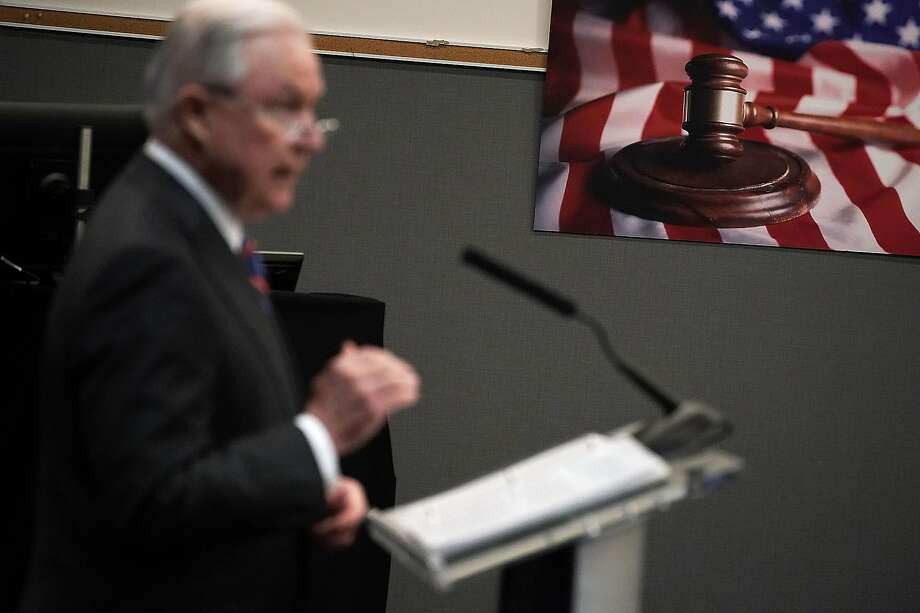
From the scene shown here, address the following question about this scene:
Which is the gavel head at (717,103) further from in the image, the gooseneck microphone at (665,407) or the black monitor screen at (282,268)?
the gooseneck microphone at (665,407)

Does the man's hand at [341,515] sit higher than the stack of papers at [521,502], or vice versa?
the stack of papers at [521,502]

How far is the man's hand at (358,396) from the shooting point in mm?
1011

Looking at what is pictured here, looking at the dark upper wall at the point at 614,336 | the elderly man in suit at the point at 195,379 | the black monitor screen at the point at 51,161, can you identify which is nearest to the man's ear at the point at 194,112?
the elderly man in suit at the point at 195,379

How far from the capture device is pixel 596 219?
300 cm

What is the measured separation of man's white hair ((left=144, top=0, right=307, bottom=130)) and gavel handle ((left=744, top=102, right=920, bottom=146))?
218 centimetres

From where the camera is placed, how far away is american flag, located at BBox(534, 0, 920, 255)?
2.98m

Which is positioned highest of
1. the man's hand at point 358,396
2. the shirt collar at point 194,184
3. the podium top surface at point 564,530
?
the shirt collar at point 194,184

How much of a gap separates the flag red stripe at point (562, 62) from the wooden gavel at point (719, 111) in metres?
0.33

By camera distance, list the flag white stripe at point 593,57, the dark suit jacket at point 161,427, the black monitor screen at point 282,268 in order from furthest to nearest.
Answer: the flag white stripe at point 593,57 < the black monitor screen at point 282,268 < the dark suit jacket at point 161,427

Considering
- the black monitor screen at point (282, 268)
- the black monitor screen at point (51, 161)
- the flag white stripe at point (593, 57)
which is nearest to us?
the black monitor screen at point (51, 161)

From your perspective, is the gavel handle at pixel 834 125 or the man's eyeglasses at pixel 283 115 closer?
the man's eyeglasses at pixel 283 115

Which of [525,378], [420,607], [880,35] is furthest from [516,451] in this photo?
[880,35]

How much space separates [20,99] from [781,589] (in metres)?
2.59

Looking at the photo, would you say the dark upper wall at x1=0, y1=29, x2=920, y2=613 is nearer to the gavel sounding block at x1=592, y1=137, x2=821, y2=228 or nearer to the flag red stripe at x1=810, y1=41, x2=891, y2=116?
the gavel sounding block at x1=592, y1=137, x2=821, y2=228
